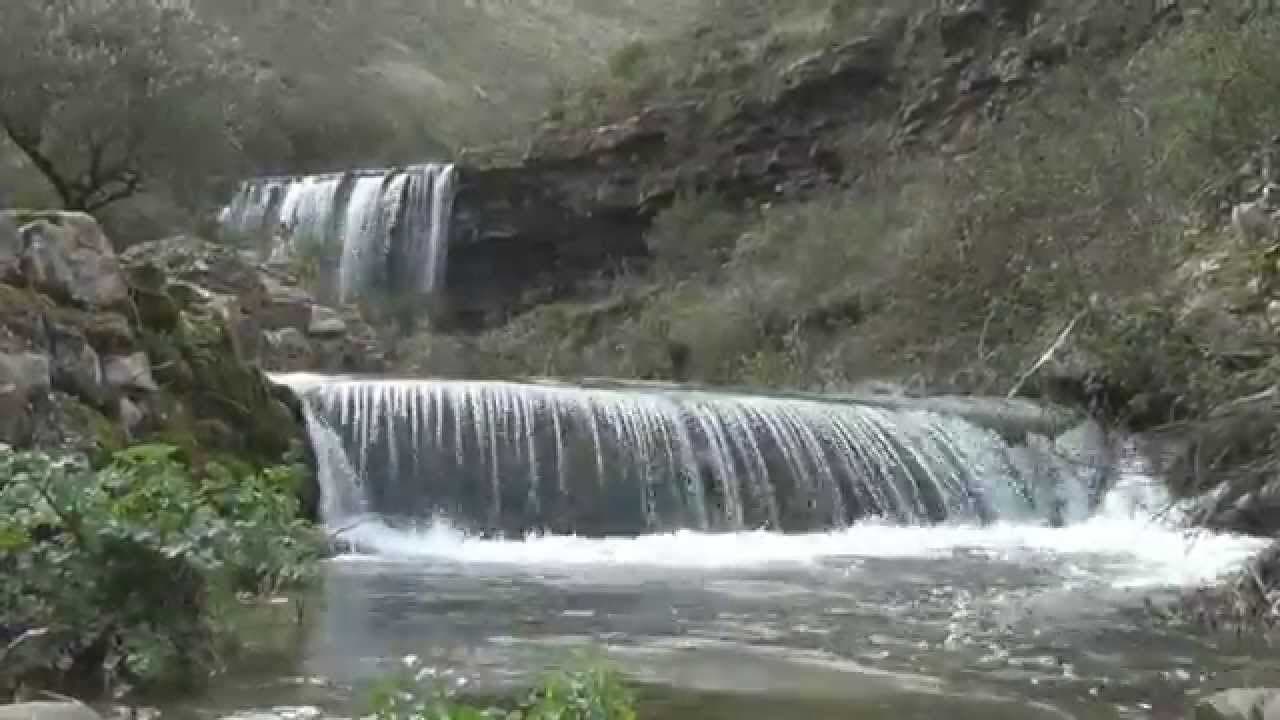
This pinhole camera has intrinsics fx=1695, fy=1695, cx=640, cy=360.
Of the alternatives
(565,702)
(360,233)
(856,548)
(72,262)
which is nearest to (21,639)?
Answer: (565,702)

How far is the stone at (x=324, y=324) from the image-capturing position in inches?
947

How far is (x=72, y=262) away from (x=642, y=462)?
18.4ft

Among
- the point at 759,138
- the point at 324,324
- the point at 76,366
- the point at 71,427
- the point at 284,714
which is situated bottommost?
the point at 284,714

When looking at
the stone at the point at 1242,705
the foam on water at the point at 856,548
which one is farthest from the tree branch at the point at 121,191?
the stone at the point at 1242,705

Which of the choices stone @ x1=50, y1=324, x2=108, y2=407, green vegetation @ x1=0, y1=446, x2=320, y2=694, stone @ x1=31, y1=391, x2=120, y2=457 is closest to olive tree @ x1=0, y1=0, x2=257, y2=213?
stone @ x1=50, y1=324, x2=108, y2=407

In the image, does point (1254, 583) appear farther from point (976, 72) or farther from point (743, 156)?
point (743, 156)

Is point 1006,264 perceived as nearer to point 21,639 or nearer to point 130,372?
point 130,372

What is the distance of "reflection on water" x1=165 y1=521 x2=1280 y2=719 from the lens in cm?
680

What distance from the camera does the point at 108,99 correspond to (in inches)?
945

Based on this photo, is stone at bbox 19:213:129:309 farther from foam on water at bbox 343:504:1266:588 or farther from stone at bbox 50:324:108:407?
foam on water at bbox 343:504:1266:588

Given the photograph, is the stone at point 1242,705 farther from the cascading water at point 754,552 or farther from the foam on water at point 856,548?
the foam on water at point 856,548

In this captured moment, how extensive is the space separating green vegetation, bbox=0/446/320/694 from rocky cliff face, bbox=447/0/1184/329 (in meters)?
22.1

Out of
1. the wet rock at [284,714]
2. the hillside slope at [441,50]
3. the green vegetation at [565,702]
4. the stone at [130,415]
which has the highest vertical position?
the hillside slope at [441,50]

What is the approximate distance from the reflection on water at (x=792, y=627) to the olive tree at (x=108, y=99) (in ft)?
42.3
